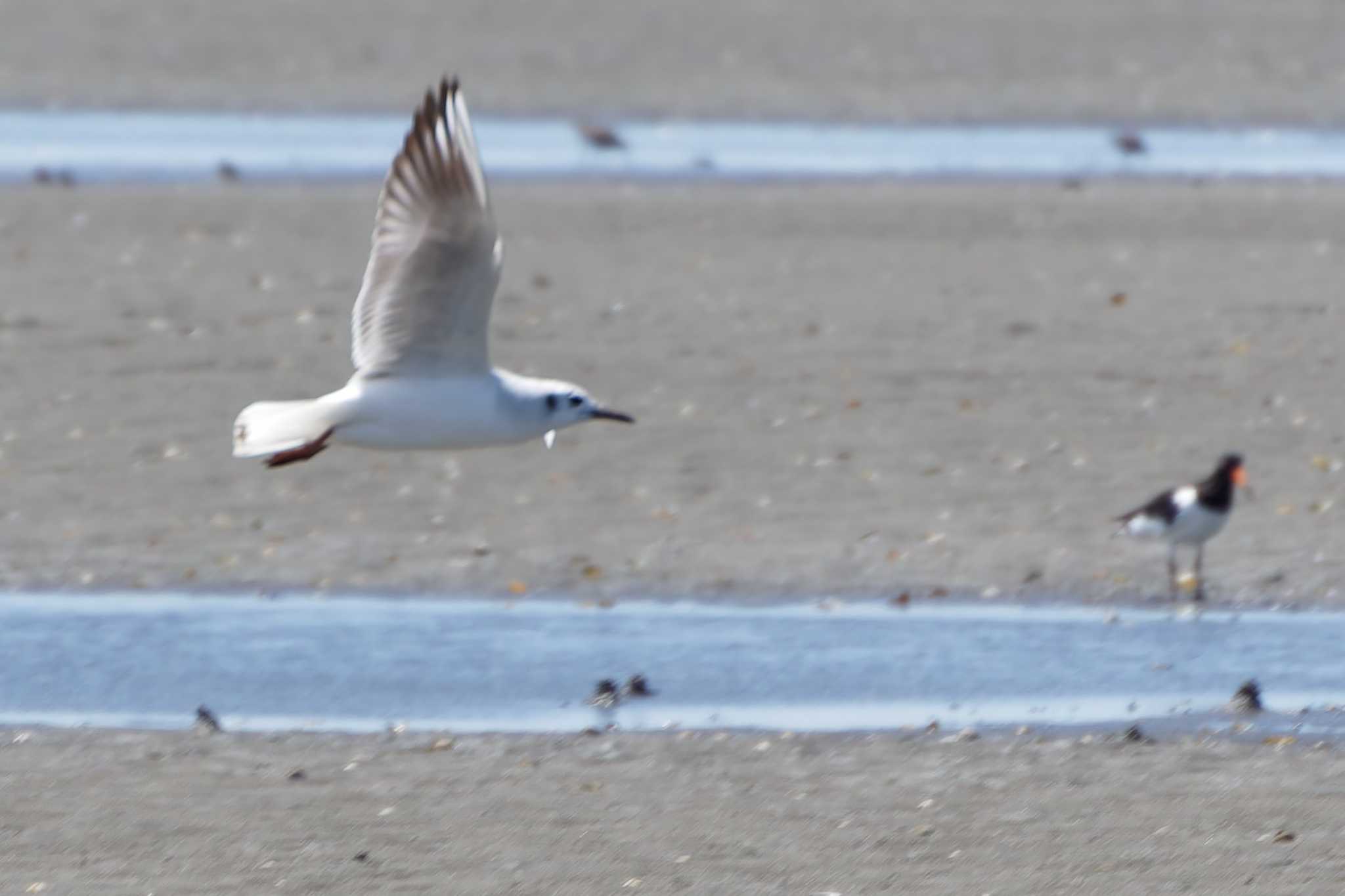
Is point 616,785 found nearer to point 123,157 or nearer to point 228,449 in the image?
point 228,449

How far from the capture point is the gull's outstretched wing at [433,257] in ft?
24.2

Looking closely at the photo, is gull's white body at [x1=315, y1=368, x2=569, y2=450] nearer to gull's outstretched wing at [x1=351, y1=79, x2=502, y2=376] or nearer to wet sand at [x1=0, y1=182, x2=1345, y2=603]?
gull's outstretched wing at [x1=351, y1=79, x2=502, y2=376]

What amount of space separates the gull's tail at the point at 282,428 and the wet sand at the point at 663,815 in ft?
2.96

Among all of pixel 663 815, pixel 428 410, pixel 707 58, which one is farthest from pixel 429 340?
pixel 707 58

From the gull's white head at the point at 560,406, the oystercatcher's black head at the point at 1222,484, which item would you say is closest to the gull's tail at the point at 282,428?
the gull's white head at the point at 560,406

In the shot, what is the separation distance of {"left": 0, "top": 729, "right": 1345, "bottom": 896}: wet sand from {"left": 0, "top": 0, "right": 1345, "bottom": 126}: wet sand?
1694 centimetres

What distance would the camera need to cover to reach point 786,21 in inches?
1132

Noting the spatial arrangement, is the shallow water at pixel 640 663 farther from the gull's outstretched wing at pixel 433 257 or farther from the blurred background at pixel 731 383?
the gull's outstretched wing at pixel 433 257

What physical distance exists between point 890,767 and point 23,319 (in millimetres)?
8094

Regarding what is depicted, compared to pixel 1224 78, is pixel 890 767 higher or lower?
lower

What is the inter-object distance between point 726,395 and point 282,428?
5414mm

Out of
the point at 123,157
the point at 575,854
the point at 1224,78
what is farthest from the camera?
the point at 1224,78

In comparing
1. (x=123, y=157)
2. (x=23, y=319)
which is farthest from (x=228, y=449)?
(x=123, y=157)

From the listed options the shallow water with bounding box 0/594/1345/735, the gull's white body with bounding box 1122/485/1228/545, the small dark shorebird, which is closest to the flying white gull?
the small dark shorebird
